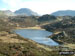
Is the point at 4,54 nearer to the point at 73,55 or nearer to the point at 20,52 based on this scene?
the point at 20,52

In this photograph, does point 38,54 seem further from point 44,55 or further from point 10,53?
point 10,53

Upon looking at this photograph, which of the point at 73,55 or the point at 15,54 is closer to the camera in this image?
the point at 15,54

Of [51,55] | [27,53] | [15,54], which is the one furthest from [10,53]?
[51,55]

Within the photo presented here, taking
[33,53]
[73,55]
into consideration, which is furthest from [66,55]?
[33,53]

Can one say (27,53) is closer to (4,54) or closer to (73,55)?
(4,54)

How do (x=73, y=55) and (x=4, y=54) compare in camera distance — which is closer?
(x=4, y=54)

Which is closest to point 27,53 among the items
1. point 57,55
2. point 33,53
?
point 33,53

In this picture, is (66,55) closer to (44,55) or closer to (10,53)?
(44,55)

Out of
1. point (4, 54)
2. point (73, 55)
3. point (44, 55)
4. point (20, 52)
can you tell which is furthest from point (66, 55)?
point (4, 54)
